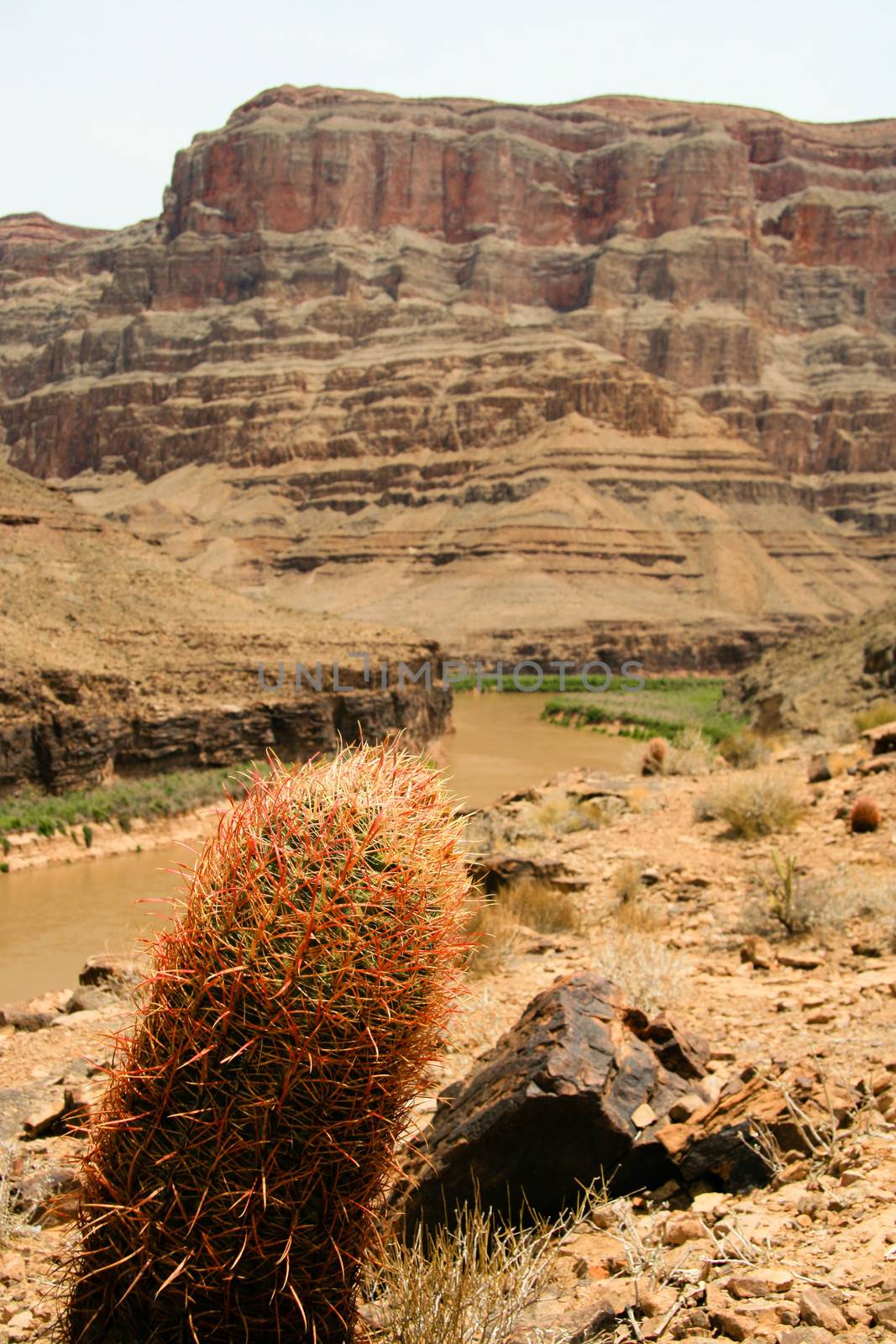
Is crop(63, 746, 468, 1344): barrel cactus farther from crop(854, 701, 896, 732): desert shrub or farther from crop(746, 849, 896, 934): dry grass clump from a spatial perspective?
crop(854, 701, 896, 732): desert shrub

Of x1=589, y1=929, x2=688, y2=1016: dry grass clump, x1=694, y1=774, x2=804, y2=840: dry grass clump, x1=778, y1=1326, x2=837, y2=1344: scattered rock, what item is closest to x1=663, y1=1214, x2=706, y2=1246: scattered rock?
x1=778, y1=1326, x2=837, y2=1344: scattered rock

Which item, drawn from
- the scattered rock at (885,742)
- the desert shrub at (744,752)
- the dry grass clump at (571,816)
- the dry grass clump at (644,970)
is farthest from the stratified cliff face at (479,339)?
the dry grass clump at (644,970)

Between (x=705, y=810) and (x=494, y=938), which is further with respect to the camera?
(x=705, y=810)

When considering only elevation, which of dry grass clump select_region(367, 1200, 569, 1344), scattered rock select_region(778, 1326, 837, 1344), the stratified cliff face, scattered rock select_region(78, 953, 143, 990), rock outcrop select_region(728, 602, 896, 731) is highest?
the stratified cliff face

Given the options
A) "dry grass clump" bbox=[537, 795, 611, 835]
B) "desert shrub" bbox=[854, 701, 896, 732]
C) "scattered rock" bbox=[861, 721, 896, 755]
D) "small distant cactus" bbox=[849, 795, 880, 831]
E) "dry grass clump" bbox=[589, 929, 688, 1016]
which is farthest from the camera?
"desert shrub" bbox=[854, 701, 896, 732]

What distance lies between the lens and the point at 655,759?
20172 millimetres

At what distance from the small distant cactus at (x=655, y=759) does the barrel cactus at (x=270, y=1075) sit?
1688 cm

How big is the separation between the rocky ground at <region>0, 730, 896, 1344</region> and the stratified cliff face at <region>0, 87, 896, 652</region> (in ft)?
230

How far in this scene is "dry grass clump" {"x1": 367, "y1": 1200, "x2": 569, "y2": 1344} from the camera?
3.48m

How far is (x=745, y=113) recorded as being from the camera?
147 meters

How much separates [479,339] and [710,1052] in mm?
112317

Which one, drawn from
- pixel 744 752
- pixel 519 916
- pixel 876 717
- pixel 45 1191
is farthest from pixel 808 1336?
pixel 876 717

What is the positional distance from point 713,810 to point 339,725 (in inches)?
658

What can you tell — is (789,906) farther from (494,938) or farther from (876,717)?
(876,717)
